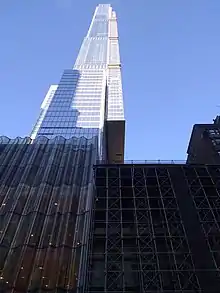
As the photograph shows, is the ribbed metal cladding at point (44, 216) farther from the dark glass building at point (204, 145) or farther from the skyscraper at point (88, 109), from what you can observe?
the skyscraper at point (88, 109)

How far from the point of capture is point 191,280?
19.1 m

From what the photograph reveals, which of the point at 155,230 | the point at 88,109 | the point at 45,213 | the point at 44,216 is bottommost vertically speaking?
the point at 155,230

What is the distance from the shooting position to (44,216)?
75.9ft

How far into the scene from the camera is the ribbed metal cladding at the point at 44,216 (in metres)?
18.1

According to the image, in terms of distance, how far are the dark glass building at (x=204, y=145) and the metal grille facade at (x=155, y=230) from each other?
48.3 feet

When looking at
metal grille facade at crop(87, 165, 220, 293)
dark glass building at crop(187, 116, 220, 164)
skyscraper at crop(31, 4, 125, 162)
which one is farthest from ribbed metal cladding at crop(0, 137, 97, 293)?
skyscraper at crop(31, 4, 125, 162)

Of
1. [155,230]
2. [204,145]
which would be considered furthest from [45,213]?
[204,145]

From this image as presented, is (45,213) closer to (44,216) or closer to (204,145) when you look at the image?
(44,216)

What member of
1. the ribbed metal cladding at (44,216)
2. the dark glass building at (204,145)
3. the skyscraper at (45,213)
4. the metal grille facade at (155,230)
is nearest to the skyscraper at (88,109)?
the dark glass building at (204,145)

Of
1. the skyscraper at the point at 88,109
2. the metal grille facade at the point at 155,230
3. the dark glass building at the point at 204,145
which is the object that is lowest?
the metal grille facade at the point at 155,230

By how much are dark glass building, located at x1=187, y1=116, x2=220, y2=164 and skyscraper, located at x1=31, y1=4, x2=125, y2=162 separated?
15012 millimetres

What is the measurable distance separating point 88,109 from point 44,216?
62.5m

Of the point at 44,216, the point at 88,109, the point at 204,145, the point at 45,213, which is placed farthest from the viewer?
the point at 88,109

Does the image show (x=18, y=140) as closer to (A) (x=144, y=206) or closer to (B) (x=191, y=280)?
(A) (x=144, y=206)
